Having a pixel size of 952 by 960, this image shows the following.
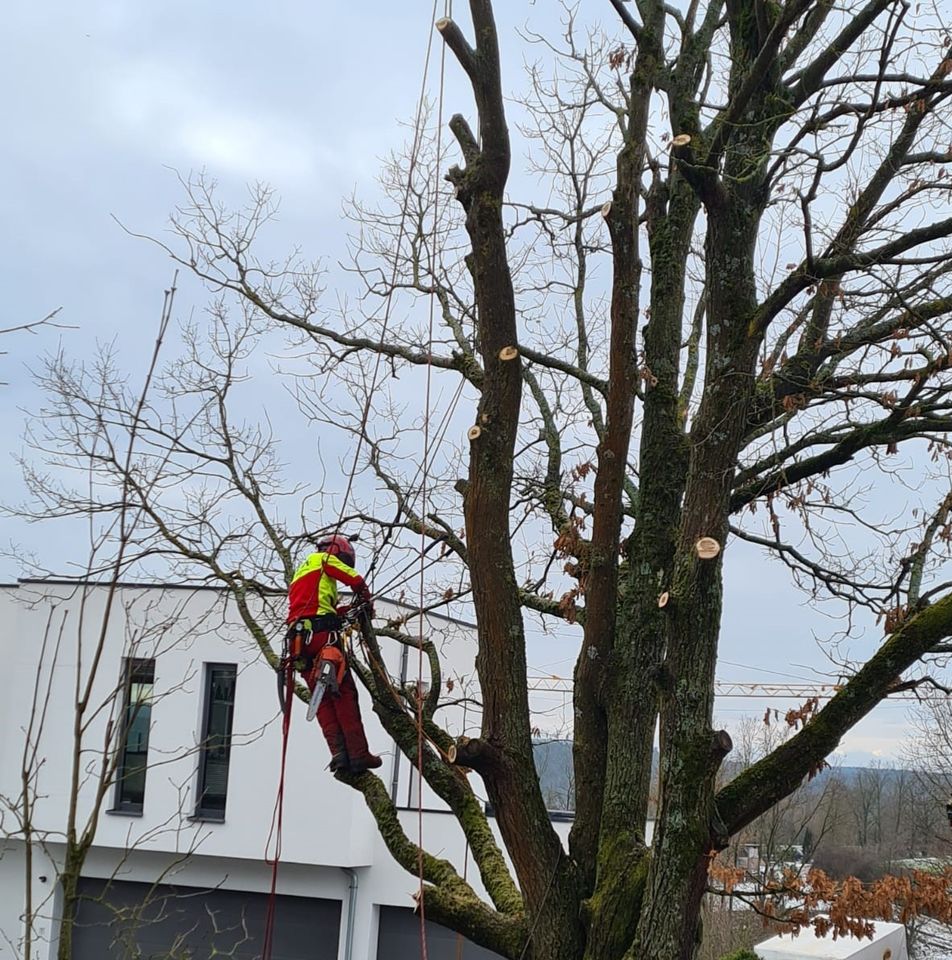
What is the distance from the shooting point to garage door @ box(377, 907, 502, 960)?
18453mm

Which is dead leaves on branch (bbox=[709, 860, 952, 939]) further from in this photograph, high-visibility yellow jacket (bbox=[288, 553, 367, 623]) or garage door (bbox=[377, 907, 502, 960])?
garage door (bbox=[377, 907, 502, 960])

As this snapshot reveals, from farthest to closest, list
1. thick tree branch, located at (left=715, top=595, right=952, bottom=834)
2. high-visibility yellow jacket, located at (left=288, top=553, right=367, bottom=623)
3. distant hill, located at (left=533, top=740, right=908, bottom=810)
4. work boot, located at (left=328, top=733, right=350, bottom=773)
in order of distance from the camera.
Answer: distant hill, located at (left=533, top=740, right=908, bottom=810) < work boot, located at (left=328, top=733, right=350, bottom=773) < high-visibility yellow jacket, located at (left=288, top=553, right=367, bottom=623) < thick tree branch, located at (left=715, top=595, right=952, bottom=834)

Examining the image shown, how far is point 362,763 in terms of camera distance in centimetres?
690

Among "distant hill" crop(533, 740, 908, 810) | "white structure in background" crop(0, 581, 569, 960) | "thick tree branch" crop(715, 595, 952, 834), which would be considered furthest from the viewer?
"white structure in background" crop(0, 581, 569, 960)

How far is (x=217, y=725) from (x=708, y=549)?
1594 centimetres

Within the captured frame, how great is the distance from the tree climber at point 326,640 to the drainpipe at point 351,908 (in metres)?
13.0

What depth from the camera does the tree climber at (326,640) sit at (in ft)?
22.4

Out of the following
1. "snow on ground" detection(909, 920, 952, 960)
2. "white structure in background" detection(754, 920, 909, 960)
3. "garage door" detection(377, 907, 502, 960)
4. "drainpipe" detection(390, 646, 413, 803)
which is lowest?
"snow on ground" detection(909, 920, 952, 960)

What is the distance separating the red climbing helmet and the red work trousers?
0.49m

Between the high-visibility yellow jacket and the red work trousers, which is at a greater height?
the high-visibility yellow jacket

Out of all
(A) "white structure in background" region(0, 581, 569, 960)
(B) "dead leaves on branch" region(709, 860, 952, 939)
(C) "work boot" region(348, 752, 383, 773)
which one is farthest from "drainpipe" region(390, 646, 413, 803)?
(B) "dead leaves on branch" region(709, 860, 952, 939)

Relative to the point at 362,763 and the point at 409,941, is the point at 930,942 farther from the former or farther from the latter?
the point at 362,763

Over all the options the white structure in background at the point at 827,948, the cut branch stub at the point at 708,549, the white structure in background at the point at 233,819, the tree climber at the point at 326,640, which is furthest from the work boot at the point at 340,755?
the white structure in background at the point at 233,819

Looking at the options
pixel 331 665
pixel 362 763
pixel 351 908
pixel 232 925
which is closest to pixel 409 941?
pixel 351 908
